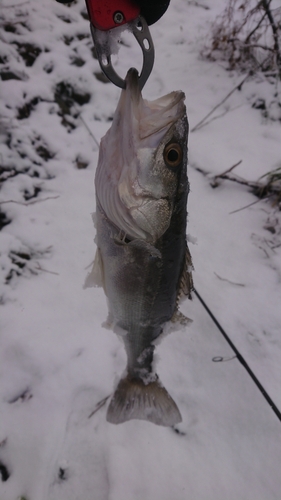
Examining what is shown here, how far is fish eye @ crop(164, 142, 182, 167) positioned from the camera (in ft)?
3.38

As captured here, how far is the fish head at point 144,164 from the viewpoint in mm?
1007

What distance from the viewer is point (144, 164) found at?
1.04m

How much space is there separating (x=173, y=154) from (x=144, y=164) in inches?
4.1

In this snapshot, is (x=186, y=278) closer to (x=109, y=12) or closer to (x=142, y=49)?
(x=142, y=49)

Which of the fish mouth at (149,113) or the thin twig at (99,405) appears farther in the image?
the thin twig at (99,405)

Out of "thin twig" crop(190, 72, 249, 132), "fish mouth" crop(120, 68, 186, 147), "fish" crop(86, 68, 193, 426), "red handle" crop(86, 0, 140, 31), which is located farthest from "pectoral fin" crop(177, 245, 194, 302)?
"thin twig" crop(190, 72, 249, 132)

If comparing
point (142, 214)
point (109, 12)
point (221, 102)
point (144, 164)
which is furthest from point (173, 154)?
point (221, 102)

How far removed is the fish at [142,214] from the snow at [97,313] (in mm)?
207

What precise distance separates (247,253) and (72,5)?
4.04 metres

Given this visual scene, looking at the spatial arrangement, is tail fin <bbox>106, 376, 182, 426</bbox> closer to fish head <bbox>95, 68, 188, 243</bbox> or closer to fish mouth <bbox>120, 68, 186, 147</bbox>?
fish head <bbox>95, 68, 188, 243</bbox>

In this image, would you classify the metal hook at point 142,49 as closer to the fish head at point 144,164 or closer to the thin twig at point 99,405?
the fish head at point 144,164

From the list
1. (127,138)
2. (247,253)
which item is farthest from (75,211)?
(127,138)

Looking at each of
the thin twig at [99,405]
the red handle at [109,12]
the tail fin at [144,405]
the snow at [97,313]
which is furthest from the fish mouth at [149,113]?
the thin twig at [99,405]

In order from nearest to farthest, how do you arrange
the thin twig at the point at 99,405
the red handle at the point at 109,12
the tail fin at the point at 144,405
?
the red handle at the point at 109,12 → the tail fin at the point at 144,405 → the thin twig at the point at 99,405
